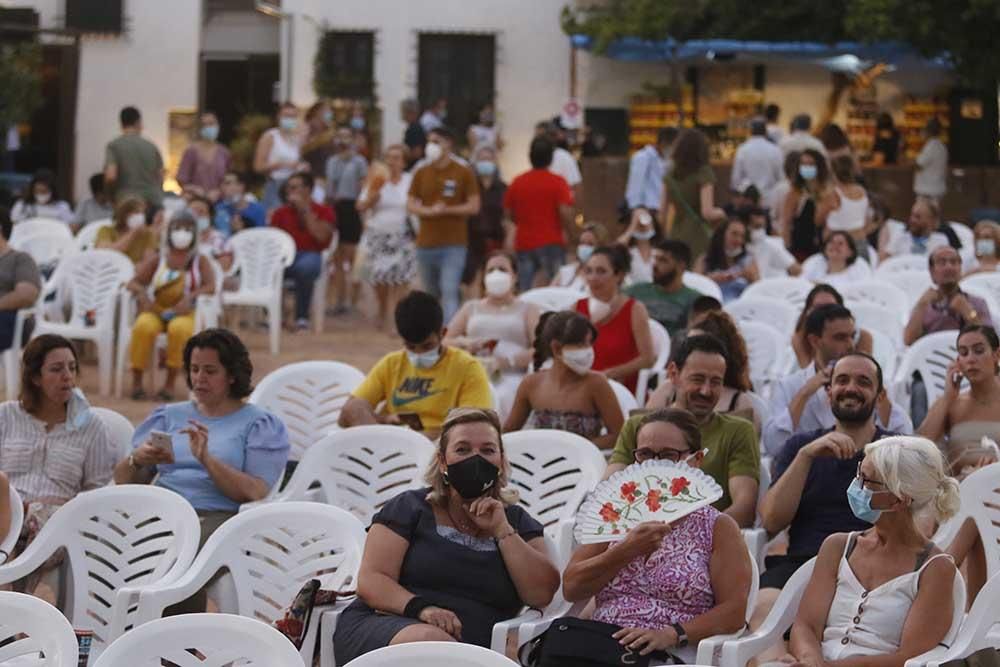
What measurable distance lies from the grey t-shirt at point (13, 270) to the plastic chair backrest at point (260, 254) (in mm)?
4259

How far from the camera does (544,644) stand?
5.98 m

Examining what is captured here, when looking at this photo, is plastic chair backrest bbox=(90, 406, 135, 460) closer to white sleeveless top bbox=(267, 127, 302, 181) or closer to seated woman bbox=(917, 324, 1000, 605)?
seated woman bbox=(917, 324, 1000, 605)

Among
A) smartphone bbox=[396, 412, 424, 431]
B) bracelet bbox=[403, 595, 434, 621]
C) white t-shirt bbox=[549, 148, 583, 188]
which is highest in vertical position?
white t-shirt bbox=[549, 148, 583, 188]

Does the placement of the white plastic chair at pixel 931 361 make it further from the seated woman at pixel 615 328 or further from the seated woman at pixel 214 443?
the seated woman at pixel 214 443

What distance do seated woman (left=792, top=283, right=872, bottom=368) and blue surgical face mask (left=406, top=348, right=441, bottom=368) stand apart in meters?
1.63

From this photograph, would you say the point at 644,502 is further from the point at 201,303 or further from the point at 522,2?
the point at 522,2

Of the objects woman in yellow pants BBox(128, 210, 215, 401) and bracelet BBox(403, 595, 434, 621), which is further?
woman in yellow pants BBox(128, 210, 215, 401)

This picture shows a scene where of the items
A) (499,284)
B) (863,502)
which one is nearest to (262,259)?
(499,284)

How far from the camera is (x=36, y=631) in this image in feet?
17.3

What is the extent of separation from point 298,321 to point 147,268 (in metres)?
3.88

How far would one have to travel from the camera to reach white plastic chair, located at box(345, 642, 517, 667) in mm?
4719

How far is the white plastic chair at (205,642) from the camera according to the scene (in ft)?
16.4

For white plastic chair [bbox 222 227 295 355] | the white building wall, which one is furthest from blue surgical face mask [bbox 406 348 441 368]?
the white building wall

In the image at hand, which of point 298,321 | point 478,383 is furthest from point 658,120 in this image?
point 478,383
